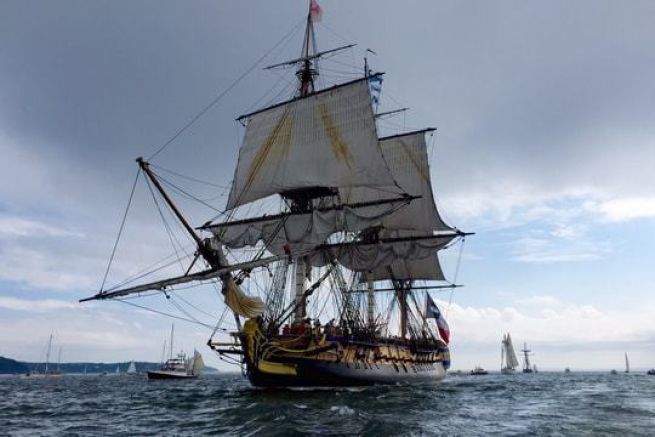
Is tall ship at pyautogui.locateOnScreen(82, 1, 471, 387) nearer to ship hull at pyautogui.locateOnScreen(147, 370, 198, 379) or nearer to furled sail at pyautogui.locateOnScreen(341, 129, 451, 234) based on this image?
furled sail at pyautogui.locateOnScreen(341, 129, 451, 234)

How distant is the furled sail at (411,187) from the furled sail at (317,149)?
31.1 feet

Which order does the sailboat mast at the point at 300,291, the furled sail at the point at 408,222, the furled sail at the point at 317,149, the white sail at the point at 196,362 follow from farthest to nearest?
1. the white sail at the point at 196,362
2. the furled sail at the point at 408,222
3. the furled sail at the point at 317,149
4. the sailboat mast at the point at 300,291

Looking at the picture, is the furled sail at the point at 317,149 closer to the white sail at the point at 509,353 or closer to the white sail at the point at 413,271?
the white sail at the point at 413,271

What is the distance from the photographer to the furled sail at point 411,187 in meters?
54.3

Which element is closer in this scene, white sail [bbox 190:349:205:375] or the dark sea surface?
the dark sea surface

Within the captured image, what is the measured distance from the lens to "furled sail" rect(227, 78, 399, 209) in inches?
1672

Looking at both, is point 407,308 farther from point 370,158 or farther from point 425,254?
point 370,158

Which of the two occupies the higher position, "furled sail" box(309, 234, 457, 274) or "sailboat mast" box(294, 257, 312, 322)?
"furled sail" box(309, 234, 457, 274)

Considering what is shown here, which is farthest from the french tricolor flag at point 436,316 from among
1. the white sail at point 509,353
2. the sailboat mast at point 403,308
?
the white sail at point 509,353

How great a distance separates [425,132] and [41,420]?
45521 millimetres

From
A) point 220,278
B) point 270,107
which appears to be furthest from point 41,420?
point 270,107

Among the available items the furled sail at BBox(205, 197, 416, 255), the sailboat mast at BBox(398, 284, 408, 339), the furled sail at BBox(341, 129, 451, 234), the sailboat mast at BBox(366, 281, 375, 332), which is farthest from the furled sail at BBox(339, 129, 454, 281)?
the furled sail at BBox(205, 197, 416, 255)

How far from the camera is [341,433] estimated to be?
17.3 metres

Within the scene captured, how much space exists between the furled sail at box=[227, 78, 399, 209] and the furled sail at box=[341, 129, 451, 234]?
9470 mm
